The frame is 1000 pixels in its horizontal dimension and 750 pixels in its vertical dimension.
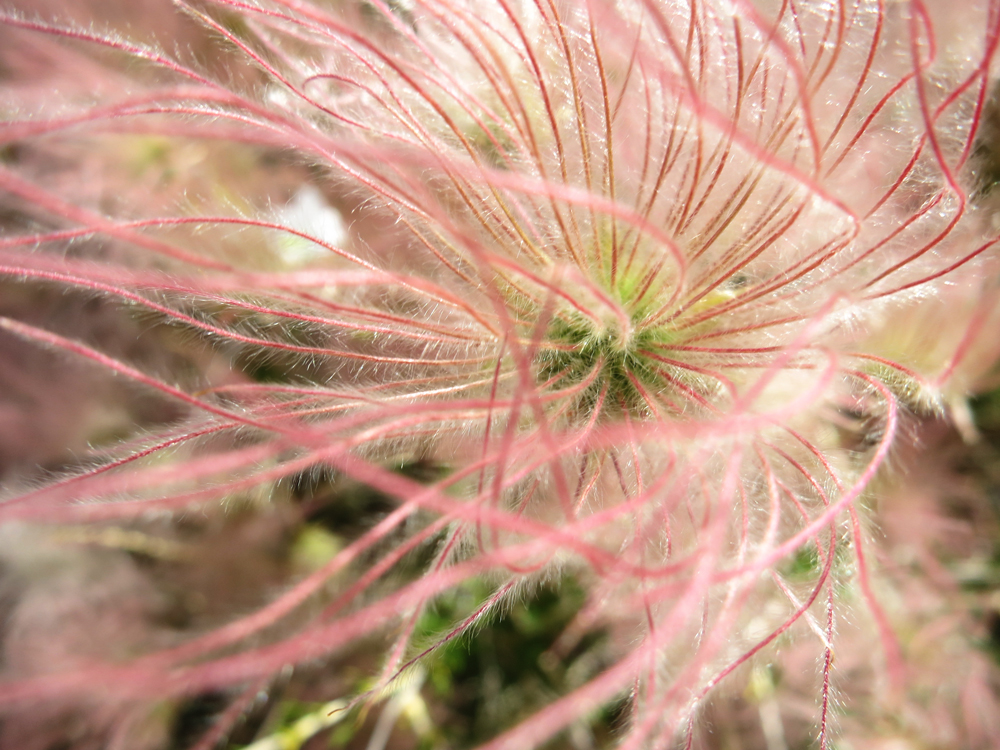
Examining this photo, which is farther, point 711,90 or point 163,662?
point 711,90

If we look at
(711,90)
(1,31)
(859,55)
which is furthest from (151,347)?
(859,55)

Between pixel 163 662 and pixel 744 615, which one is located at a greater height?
pixel 163 662

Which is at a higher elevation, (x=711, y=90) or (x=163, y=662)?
(x=711, y=90)

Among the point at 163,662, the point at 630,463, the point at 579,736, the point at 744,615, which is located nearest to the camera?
the point at 163,662

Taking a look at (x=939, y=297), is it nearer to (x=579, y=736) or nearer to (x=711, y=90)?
(x=711, y=90)

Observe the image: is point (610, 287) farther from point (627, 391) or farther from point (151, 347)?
point (151, 347)

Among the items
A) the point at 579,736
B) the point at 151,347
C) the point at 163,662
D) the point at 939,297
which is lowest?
the point at 579,736

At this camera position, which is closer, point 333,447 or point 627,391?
point 333,447

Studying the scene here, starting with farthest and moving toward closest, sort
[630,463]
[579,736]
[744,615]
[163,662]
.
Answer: [579,736] < [744,615] < [630,463] < [163,662]

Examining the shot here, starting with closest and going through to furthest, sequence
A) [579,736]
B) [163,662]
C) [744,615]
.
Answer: [163,662]
[744,615]
[579,736]

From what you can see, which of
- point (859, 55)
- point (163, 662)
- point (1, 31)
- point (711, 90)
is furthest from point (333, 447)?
point (1, 31)
